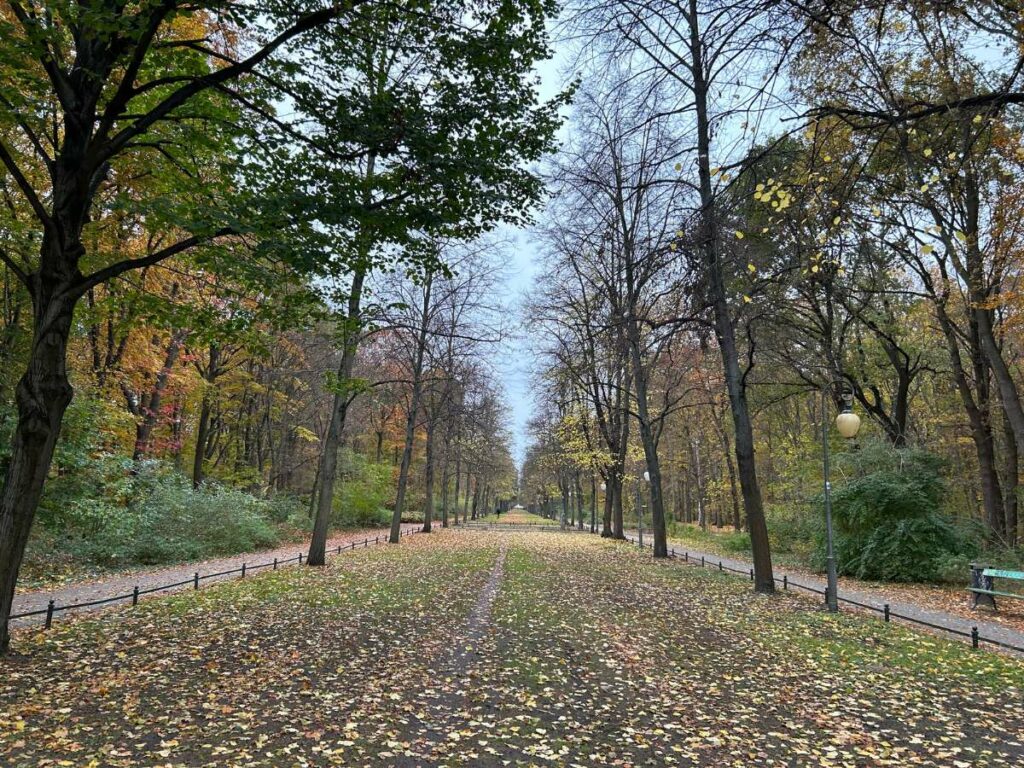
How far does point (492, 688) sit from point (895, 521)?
14647 millimetres

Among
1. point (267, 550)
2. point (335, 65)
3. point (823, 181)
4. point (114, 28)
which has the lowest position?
point (267, 550)

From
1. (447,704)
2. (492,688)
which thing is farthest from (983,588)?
(447,704)

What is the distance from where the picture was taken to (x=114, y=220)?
13.2m

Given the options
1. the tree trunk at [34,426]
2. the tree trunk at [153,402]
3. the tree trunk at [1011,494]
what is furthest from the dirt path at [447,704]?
the tree trunk at [1011,494]

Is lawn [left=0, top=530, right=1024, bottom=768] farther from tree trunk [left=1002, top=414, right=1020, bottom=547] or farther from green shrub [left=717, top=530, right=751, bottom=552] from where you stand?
green shrub [left=717, top=530, right=751, bottom=552]

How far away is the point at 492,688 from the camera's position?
5949 mm

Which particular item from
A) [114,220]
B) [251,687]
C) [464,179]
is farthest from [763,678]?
[114,220]

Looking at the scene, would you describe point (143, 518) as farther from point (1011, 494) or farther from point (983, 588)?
point (1011, 494)

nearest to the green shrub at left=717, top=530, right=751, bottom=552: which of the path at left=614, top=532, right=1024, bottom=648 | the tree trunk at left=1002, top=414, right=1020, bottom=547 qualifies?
the path at left=614, top=532, right=1024, bottom=648

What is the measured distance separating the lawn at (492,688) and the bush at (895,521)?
22.9 ft

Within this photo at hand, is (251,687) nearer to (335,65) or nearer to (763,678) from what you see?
(763,678)

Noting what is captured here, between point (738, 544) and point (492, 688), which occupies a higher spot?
point (492, 688)

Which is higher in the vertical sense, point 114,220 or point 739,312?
point 114,220

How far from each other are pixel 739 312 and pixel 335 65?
958 cm
